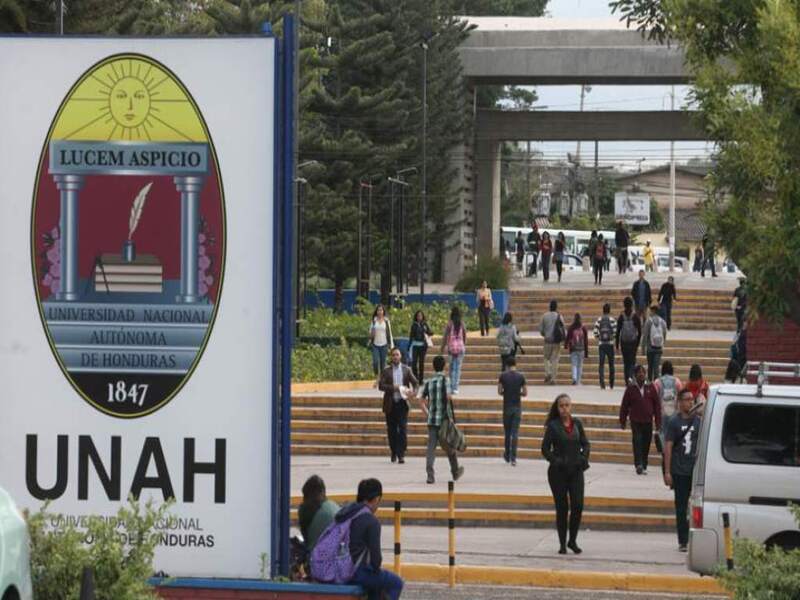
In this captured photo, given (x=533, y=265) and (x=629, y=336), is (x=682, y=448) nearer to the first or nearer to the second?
(x=629, y=336)

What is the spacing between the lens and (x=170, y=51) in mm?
10672

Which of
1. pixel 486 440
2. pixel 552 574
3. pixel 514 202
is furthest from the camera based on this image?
pixel 514 202

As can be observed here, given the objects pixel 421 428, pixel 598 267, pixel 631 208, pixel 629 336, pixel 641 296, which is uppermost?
pixel 631 208

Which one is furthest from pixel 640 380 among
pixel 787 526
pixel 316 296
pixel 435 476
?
pixel 316 296

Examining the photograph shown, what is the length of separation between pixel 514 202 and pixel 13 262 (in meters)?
119

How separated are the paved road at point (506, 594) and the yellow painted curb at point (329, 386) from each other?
59.7 feet

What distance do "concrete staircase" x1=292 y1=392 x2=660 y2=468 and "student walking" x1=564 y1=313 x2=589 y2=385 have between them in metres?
3.77

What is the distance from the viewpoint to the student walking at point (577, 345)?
117ft

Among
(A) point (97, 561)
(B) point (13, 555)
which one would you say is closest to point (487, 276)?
(A) point (97, 561)

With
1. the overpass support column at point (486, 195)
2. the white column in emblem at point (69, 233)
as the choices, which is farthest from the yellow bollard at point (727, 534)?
the overpass support column at point (486, 195)

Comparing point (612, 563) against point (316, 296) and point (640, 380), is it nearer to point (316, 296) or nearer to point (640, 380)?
point (640, 380)

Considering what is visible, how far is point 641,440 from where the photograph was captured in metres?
25.8

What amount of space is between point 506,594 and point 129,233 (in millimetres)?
6658

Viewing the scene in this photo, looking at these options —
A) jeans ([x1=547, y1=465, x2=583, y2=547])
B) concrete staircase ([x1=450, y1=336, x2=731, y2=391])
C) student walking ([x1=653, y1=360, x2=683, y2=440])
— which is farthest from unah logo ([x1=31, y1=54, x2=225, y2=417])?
concrete staircase ([x1=450, y1=336, x2=731, y2=391])
